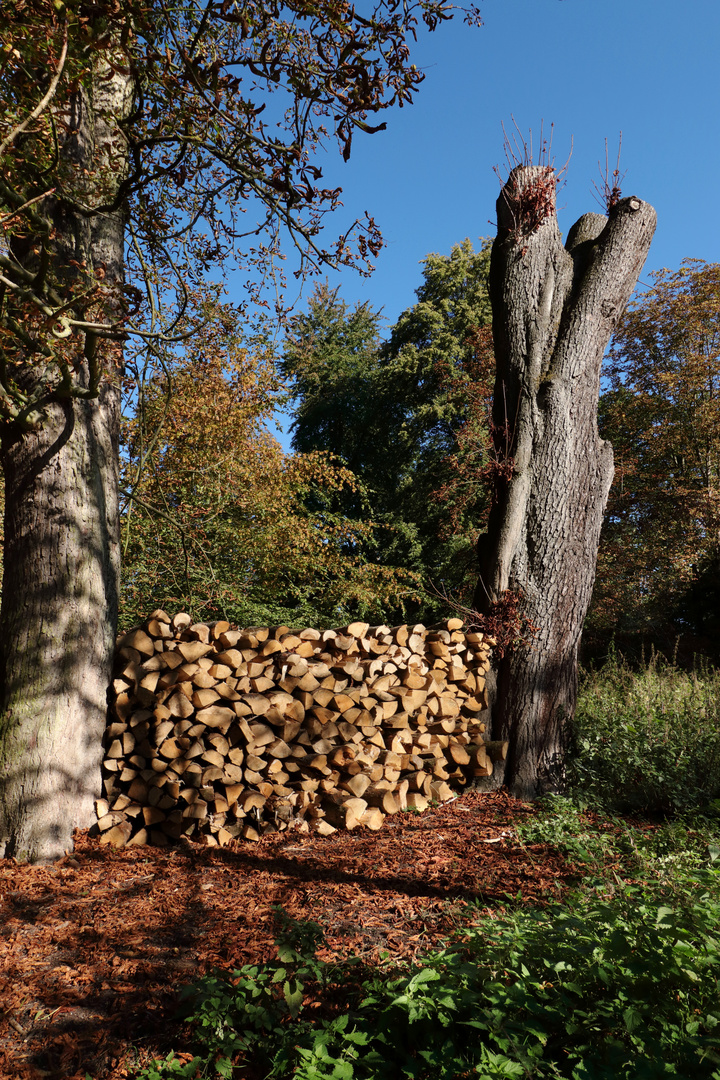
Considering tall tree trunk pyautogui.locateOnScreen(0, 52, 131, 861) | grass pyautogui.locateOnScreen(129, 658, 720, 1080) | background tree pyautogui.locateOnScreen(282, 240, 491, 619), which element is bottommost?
grass pyautogui.locateOnScreen(129, 658, 720, 1080)

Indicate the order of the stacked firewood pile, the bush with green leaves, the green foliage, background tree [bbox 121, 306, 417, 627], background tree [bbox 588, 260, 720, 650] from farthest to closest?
1. background tree [bbox 588, 260, 720, 650]
2. background tree [bbox 121, 306, 417, 627]
3. the green foliage
4. the stacked firewood pile
5. the bush with green leaves

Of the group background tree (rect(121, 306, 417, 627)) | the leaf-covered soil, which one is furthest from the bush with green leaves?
background tree (rect(121, 306, 417, 627))

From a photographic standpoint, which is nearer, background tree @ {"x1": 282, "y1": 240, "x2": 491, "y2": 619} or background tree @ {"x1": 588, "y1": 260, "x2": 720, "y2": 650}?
background tree @ {"x1": 588, "y1": 260, "x2": 720, "y2": 650}

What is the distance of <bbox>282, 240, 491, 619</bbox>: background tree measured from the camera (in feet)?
47.7

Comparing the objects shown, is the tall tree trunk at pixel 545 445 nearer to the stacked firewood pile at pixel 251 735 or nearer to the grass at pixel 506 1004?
the stacked firewood pile at pixel 251 735

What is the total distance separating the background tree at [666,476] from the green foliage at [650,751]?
7170 mm

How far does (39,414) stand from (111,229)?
1.53 m

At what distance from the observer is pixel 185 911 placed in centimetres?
323

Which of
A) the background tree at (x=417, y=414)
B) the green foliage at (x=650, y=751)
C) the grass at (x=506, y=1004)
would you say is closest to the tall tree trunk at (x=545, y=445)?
the green foliage at (x=650, y=751)

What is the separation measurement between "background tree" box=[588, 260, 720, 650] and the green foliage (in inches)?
282

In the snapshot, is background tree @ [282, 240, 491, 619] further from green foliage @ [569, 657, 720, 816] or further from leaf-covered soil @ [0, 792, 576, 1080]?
leaf-covered soil @ [0, 792, 576, 1080]

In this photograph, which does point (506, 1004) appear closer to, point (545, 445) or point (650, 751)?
point (650, 751)

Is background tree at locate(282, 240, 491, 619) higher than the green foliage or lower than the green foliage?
higher

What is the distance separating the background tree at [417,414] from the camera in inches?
573
